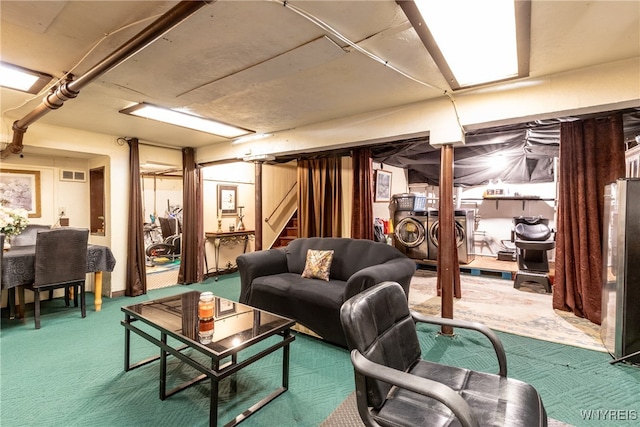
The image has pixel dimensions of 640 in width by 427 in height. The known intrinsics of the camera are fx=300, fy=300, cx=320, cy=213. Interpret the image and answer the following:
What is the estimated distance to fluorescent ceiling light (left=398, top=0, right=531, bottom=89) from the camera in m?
1.59

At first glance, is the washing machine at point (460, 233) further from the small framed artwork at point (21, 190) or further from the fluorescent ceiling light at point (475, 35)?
the small framed artwork at point (21, 190)

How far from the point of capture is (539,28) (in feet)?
5.86

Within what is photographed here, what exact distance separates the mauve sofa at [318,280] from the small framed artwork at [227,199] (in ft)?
8.46

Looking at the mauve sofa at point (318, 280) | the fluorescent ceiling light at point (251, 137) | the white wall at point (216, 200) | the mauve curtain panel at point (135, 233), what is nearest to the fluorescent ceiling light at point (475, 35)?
the mauve sofa at point (318, 280)

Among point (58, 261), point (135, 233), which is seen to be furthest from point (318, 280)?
point (135, 233)

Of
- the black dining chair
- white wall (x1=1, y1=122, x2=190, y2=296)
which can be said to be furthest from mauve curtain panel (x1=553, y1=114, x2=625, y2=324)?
white wall (x1=1, y1=122, x2=190, y2=296)

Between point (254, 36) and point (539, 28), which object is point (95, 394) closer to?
point (254, 36)

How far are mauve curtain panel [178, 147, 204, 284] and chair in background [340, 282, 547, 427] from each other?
4.46 metres

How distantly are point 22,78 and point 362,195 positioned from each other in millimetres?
3698

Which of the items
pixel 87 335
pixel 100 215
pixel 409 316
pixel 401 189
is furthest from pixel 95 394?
pixel 401 189

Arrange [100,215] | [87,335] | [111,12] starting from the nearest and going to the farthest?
[111,12] < [87,335] < [100,215]

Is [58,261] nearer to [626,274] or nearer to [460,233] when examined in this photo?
[626,274]

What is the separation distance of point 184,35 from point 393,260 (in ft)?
8.39

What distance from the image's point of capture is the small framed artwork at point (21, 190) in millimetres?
4062
